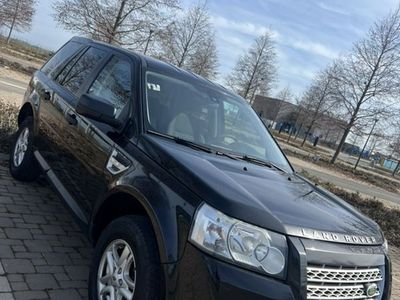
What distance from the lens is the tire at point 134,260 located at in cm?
253

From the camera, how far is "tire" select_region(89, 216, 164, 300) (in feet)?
8.31

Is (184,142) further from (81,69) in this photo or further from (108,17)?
(108,17)

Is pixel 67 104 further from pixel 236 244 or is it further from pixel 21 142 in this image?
pixel 236 244

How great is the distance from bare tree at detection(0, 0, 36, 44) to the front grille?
4172 cm

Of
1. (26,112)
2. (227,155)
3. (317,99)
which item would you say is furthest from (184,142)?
(317,99)

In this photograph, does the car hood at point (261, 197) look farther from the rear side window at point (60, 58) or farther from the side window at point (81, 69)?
the rear side window at point (60, 58)

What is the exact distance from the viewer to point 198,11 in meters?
31.2

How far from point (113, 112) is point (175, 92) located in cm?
69

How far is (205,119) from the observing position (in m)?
3.87

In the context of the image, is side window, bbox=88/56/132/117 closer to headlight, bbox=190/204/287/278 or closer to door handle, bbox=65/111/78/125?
door handle, bbox=65/111/78/125

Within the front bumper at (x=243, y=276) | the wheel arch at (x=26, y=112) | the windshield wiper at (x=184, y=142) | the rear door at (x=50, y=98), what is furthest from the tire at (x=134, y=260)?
the wheel arch at (x=26, y=112)

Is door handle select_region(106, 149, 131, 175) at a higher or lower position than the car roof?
lower

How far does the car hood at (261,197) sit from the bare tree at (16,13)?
1603 inches

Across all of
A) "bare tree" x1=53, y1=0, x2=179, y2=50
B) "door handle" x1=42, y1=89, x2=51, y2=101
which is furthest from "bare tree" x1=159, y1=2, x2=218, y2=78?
"door handle" x1=42, y1=89, x2=51, y2=101
